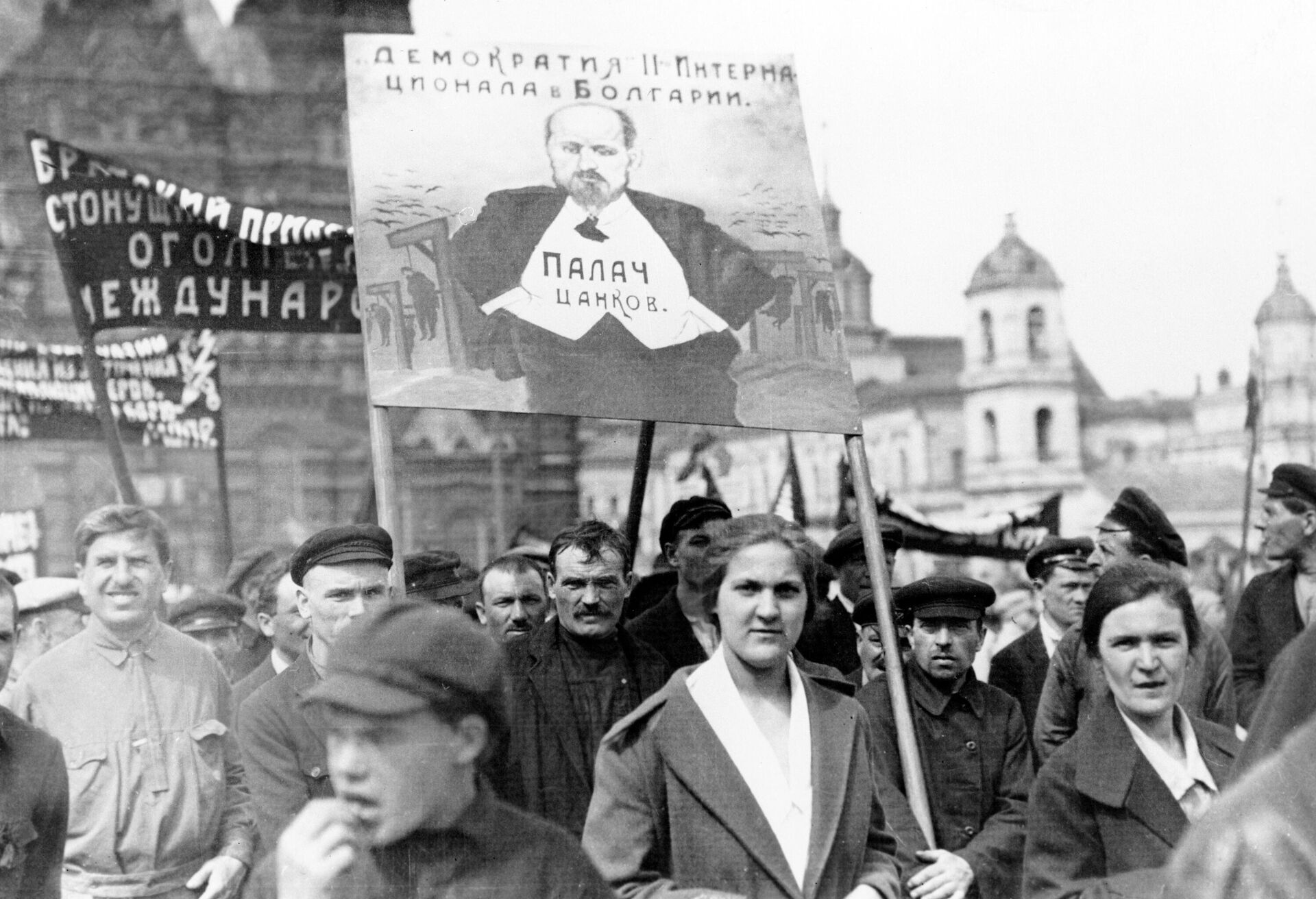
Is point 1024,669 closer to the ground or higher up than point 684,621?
closer to the ground

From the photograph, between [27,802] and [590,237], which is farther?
[590,237]

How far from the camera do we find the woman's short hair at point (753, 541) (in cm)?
339

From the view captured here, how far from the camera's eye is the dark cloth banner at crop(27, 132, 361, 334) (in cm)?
497

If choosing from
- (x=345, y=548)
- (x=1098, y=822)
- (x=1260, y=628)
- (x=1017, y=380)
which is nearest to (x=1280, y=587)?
A: (x=1260, y=628)

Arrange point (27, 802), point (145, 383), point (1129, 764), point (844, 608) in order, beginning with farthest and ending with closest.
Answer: point (145, 383)
point (844, 608)
point (27, 802)
point (1129, 764)

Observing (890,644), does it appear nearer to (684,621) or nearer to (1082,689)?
(1082,689)

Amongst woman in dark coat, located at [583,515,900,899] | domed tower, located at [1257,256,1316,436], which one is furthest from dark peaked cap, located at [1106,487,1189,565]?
domed tower, located at [1257,256,1316,436]

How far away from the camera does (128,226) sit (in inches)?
199

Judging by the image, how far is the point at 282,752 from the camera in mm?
3463

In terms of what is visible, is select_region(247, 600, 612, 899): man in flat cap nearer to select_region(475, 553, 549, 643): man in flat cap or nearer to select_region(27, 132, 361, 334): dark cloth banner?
select_region(475, 553, 549, 643): man in flat cap

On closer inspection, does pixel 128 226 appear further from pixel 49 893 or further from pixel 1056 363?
pixel 1056 363

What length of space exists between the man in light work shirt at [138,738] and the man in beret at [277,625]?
9 cm

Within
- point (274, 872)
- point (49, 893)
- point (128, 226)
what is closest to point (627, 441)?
point (128, 226)

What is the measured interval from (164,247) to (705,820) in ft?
9.69
